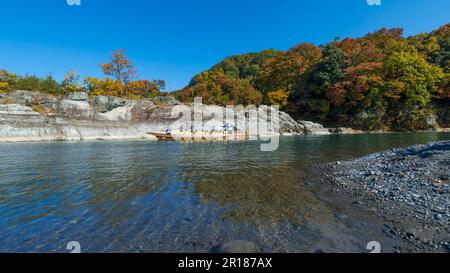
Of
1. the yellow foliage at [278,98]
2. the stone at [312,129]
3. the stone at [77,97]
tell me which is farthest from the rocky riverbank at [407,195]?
the yellow foliage at [278,98]

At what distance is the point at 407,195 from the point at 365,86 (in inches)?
2218

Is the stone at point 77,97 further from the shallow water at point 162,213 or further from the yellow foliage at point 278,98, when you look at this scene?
the yellow foliage at point 278,98

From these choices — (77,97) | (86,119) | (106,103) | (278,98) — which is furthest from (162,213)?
(278,98)

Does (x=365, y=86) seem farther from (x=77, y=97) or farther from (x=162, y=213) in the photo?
(x=77, y=97)

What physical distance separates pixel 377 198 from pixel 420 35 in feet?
326

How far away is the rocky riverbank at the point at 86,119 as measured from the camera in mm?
37125

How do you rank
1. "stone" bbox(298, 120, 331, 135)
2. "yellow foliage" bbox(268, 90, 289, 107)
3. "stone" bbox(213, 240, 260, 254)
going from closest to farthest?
"stone" bbox(213, 240, 260, 254), "stone" bbox(298, 120, 331, 135), "yellow foliage" bbox(268, 90, 289, 107)

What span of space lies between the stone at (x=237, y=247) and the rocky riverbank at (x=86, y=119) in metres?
41.5

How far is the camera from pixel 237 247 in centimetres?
461

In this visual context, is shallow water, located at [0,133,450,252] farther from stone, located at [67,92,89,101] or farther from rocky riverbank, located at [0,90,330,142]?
stone, located at [67,92,89,101]

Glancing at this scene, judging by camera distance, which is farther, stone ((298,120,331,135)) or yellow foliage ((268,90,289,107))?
yellow foliage ((268,90,289,107))

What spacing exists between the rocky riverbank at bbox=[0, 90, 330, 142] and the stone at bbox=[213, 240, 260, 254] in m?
41.5

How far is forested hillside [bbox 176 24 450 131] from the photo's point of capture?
51188mm

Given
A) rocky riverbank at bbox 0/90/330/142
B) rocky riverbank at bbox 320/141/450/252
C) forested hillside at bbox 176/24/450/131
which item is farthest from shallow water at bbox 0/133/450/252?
forested hillside at bbox 176/24/450/131
